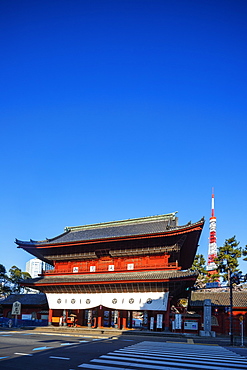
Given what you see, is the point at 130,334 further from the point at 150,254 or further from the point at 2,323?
the point at 2,323

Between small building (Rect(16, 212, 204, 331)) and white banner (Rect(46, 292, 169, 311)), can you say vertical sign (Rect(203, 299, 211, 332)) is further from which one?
white banner (Rect(46, 292, 169, 311))

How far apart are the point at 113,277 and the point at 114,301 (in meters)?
2.63

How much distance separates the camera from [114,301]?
113ft

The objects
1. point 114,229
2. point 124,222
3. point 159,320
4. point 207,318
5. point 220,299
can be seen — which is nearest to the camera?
point 207,318

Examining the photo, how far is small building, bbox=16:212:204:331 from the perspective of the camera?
106ft

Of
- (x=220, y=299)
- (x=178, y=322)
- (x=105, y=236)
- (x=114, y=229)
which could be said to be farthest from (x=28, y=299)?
(x=220, y=299)

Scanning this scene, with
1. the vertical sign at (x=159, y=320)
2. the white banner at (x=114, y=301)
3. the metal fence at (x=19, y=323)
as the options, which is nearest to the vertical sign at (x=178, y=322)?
the vertical sign at (x=159, y=320)

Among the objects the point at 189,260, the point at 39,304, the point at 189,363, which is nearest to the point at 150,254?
the point at 189,260

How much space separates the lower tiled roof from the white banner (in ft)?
6.17

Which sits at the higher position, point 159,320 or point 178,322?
point 159,320

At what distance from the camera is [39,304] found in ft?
141

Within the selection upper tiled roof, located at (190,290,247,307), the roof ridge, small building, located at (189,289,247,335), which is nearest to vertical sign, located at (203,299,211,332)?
small building, located at (189,289,247,335)

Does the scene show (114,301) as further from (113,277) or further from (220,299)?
(220,299)

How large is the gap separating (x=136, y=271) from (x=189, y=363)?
2160 cm
